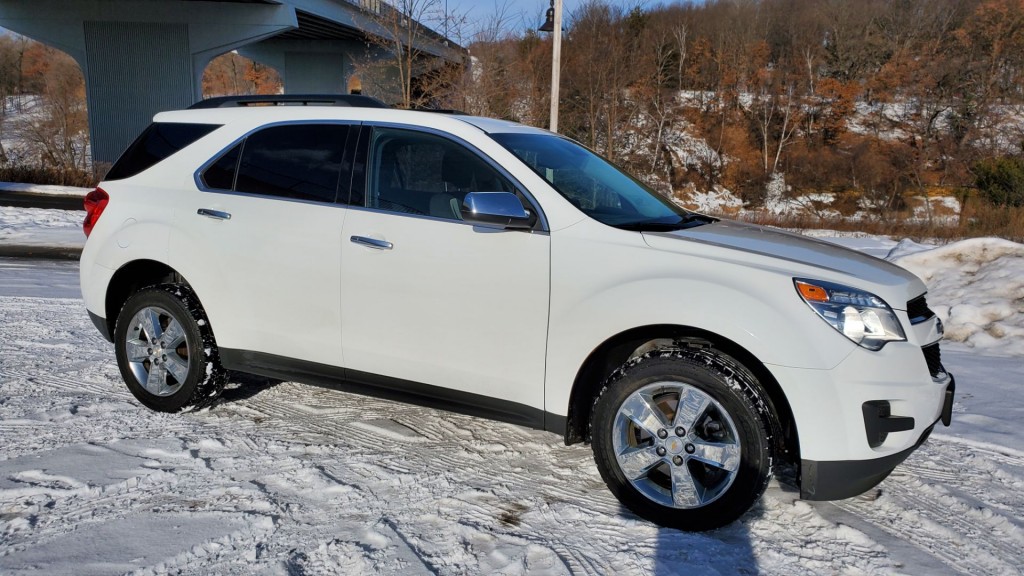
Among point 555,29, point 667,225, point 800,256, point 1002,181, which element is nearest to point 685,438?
point 800,256

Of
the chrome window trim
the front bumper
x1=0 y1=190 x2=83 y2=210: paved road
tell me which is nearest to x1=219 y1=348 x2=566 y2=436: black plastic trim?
the chrome window trim

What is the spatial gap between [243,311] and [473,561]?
221 centimetres

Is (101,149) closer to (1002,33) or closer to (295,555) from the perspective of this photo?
(295,555)

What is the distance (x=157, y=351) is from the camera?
4848 mm

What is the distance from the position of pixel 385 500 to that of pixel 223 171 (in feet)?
7.59

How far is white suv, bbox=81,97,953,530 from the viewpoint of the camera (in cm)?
331

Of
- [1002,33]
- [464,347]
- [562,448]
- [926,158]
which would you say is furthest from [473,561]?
[1002,33]

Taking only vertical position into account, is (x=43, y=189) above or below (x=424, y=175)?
below

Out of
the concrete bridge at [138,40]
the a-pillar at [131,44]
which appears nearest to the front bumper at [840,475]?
the concrete bridge at [138,40]

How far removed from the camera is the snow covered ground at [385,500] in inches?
127

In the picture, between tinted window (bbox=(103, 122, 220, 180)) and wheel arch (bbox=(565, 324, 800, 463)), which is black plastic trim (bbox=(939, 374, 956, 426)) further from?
tinted window (bbox=(103, 122, 220, 180))

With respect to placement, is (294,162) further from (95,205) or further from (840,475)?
(840,475)

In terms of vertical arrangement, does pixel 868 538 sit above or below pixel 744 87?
below

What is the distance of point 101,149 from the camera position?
36031 millimetres
